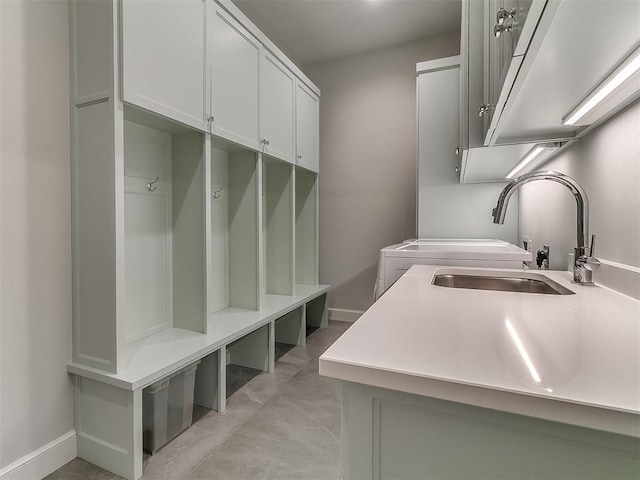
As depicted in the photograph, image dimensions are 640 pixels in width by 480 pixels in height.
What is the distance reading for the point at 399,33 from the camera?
10.7 ft

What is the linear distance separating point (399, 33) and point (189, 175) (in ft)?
8.60

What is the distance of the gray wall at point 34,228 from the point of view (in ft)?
4.28

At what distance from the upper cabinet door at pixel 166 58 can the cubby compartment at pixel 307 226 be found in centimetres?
159

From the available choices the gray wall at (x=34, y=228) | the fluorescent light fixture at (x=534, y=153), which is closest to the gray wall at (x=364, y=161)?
the fluorescent light fixture at (x=534, y=153)

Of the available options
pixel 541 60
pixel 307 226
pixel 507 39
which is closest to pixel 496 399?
pixel 541 60

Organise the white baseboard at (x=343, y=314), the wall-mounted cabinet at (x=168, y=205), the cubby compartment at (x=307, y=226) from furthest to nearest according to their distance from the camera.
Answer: the white baseboard at (x=343, y=314) < the cubby compartment at (x=307, y=226) < the wall-mounted cabinet at (x=168, y=205)

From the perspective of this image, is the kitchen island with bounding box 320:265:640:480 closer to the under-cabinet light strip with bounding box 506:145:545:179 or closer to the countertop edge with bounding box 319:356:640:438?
the countertop edge with bounding box 319:356:640:438

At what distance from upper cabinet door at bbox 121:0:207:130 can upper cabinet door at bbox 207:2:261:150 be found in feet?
0.31

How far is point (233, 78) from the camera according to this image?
210 centimetres

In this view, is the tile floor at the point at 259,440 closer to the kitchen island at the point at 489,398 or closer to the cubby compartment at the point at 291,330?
the cubby compartment at the point at 291,330

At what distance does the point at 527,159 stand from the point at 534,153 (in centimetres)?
15

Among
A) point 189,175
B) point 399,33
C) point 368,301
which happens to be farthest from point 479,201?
point 189,175

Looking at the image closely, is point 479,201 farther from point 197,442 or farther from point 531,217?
point 197,442

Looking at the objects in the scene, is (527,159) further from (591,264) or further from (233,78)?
(233,78)
